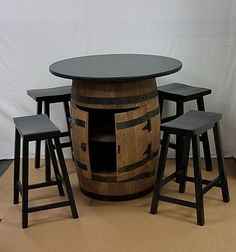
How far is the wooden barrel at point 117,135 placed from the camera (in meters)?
2.99

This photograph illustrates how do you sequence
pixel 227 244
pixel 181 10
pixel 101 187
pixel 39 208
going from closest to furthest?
pixel 227 244, pixel 39 208, pixel 101 187, pixel 181 10

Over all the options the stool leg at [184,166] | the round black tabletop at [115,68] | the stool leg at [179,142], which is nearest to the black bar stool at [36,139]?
the round black tabletop at [115,68]

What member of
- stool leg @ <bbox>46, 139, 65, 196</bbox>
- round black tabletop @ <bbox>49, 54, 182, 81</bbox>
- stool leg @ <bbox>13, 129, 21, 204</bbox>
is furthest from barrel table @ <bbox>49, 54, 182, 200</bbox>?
stool leg @ <bbox>13, 129, 21, 204</bbox>

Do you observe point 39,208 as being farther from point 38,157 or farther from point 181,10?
point 181,10

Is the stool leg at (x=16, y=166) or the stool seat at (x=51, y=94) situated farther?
the stool seat at (x=51, y=94)

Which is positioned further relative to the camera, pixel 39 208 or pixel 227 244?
pixel 39 208

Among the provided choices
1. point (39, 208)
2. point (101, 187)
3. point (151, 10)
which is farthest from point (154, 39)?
point (39, 208)

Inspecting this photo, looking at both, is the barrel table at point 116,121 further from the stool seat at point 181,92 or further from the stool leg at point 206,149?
the stool leg at point 206,149

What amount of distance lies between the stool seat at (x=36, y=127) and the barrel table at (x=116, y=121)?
267 millimetres

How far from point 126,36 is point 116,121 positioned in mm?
1193

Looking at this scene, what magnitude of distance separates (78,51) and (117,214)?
166cm

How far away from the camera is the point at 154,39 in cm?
384

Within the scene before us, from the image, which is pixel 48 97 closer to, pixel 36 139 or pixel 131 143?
pixel 36 139

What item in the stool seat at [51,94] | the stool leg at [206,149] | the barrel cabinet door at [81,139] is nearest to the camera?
the barrel cabinet door at [81,139]
